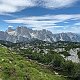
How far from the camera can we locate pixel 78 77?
13662cm

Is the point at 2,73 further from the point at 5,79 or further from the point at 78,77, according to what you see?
the point at 78,77

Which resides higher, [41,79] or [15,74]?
[15,74]

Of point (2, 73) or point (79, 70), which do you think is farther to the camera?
point (79, 70)

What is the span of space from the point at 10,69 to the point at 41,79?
1660 centimetres

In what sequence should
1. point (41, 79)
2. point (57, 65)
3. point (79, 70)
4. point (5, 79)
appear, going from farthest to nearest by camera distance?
1. point (57, 65)
2. point (79, 70)
3. point (41, 79)
4. point (5, 79)

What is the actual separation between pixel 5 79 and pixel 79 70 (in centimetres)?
10003

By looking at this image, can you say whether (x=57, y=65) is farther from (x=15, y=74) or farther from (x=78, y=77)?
(x=15, y=74)

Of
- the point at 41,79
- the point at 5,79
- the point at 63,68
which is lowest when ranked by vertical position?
the point at 63,68

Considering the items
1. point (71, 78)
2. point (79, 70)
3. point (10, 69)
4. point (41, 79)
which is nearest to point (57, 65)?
point (79, 70)

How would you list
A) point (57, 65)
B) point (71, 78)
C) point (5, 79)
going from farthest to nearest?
point (57, 65)
point (71, 78)
point (5, 79)

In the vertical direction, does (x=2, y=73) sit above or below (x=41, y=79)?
above

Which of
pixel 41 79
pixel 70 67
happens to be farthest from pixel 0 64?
pixel 70 67

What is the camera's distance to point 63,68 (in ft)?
595

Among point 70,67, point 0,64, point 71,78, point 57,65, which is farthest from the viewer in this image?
point 57,65
